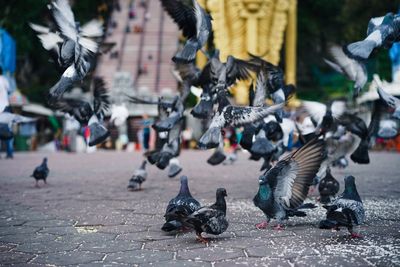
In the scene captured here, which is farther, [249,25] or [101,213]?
[249,25]

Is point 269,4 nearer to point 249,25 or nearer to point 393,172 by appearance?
point 249,25

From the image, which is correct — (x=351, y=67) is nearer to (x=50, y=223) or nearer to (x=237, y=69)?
(x=237, y=69)

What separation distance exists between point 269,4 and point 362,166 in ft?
42.6

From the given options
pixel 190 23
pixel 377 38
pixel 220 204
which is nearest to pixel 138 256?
pixel 220 204

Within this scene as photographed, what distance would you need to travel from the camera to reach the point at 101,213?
5.03 m

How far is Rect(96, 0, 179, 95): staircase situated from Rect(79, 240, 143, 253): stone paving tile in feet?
65.4

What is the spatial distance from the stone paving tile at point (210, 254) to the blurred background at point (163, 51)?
1190cm

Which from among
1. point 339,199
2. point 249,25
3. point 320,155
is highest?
point 249,25

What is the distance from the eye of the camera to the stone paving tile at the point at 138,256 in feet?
10.6

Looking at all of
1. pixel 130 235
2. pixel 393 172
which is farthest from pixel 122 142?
pixel 130 235

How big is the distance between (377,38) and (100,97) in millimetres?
3421

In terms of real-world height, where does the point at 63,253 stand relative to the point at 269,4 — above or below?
below

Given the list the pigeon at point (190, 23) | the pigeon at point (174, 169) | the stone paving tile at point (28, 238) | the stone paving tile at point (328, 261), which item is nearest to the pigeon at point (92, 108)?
the pigeon at point (190, 23)

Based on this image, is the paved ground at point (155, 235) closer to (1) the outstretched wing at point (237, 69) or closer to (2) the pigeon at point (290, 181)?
(2) the pigeon at point (290, 181)
